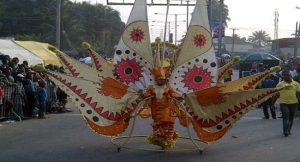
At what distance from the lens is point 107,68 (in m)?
11.8

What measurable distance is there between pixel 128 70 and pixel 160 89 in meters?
1.16

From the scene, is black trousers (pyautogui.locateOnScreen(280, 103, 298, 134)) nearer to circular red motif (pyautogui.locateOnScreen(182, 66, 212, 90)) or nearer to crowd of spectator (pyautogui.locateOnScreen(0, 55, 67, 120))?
circular red motif (pyautogui.locateOnScreen(182, 66, 212, 90))

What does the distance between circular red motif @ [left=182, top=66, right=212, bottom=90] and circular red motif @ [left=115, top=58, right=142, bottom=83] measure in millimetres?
1007

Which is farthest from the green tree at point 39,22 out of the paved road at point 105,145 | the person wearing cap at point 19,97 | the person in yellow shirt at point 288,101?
the person in yellow shirt at point 288,101

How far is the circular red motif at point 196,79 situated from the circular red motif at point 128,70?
101cm

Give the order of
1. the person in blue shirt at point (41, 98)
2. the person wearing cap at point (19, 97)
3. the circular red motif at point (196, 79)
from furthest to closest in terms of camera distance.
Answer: the person in blue shirt at point (41, 98)
the person wearing cap at point (19, 97)
the circular red motif at point (196, 79)

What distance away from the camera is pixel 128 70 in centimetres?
1119

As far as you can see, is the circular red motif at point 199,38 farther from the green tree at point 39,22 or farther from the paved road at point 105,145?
the green tree at point 39,22

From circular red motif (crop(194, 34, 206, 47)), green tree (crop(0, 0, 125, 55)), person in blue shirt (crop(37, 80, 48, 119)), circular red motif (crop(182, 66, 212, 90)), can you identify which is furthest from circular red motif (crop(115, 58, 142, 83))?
green tree (crop(0, 0, 125, 55))

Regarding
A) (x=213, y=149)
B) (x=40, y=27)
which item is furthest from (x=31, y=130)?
(x=40, y=27)

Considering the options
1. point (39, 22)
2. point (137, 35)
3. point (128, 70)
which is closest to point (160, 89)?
point (128, 70)

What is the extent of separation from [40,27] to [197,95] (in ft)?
173

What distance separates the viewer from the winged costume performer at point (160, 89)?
10.4 metres

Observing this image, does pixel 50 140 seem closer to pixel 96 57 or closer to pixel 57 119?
pixel 96 57
